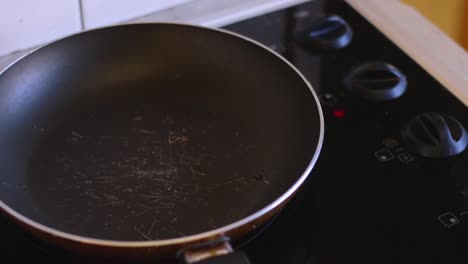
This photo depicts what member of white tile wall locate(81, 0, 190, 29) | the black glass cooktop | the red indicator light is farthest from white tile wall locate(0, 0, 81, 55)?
the red indicator light

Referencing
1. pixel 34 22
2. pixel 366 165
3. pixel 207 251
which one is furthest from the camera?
pixel 34 22

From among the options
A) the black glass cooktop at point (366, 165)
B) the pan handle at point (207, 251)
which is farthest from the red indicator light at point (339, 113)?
the pan handle at point (207, 251)

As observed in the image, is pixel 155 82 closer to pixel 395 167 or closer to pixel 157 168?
pixel 157 168

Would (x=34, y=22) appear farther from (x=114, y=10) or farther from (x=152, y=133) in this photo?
(x=152, y=133)

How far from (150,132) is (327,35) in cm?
27

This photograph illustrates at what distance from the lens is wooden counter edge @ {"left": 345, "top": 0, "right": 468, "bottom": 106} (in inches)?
30.2

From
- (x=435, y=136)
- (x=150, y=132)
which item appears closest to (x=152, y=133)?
(x=150, y=132)

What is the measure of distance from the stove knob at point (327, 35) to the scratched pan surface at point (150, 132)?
0.32 feet

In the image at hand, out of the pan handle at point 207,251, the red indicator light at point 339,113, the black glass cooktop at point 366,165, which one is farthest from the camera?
the red indicator light at point 339,113

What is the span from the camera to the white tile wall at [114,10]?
83 cm

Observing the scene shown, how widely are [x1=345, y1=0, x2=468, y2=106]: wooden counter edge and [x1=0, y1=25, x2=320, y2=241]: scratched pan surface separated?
190mm

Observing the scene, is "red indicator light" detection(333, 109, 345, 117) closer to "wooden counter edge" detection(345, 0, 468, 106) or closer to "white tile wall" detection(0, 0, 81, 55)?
"wooden counter edge" detection(345, 0, 468, 106)

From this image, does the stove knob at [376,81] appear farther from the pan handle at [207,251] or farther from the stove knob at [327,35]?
the pan handle at [207,251]

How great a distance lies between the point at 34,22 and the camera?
0.79 m
